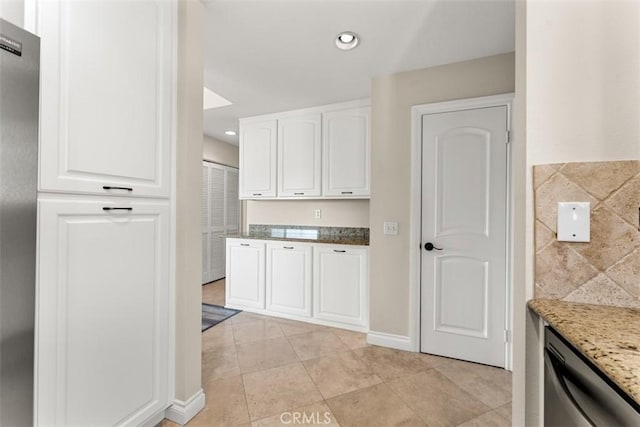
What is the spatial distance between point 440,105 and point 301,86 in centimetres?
128

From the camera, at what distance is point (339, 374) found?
199cm

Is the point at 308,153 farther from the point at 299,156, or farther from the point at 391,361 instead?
the point at 391,361

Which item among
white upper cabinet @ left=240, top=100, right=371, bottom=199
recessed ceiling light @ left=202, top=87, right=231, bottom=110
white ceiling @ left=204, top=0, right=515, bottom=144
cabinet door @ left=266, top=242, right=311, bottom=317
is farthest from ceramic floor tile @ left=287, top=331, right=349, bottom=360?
recessed ceiling light @ left=202, top=87, right=231, bottom=110

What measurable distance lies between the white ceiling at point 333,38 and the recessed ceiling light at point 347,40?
39 millimetres

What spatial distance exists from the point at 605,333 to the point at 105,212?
1.70 metres

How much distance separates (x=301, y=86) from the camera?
264cm

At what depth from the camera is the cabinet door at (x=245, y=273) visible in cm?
317

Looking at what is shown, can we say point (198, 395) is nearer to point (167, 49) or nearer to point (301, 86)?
point (167, 49)

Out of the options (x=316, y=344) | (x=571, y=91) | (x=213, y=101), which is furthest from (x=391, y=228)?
(x=213, y=101)

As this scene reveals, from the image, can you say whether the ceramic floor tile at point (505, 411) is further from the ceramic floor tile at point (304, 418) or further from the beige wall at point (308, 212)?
the beige wall at point (308, 212)

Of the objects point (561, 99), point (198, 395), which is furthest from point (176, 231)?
point (561, 99)

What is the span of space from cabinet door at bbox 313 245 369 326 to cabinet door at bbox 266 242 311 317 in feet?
0.34

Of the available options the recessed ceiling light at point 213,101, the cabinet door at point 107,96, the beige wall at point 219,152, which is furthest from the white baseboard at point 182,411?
the beige wall at point 219,152

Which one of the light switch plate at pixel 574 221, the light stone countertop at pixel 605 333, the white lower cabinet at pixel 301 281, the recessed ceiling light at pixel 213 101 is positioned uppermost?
the recessed ceiling light at pixel 213 101
